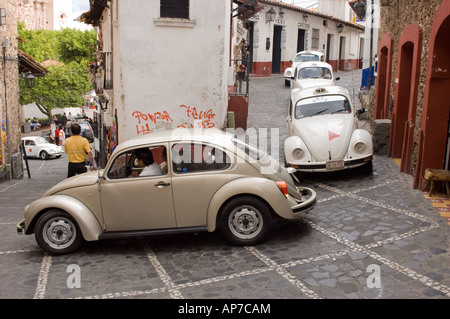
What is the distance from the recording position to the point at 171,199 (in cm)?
620

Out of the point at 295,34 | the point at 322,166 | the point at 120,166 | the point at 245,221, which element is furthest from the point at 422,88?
the point at 295,34

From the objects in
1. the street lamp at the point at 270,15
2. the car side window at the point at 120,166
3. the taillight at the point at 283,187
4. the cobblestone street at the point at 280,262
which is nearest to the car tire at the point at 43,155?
the street lamp at the point at 270,15

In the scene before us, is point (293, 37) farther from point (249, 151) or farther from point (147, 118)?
point (249, 151)

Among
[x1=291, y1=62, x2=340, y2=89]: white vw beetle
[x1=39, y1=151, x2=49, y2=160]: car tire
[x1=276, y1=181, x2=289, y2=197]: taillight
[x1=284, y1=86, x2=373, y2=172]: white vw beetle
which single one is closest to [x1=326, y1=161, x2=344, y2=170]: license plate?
[x1=284, y1=86, x2=373, y2=172]: white vw beetle

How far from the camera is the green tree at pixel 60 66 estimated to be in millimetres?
40438

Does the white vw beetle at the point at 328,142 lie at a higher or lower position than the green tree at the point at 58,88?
lower

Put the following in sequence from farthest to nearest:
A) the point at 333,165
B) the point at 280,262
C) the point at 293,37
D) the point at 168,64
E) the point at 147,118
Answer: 1. the point at 293,37
2. the point at 147,118
3. the point at 168,64
4. the point at 333,165
5. the point at 280,262

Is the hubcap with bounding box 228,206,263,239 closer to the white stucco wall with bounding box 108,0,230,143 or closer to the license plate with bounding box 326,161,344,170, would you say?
the license plate with bounding box 326,161,344,170

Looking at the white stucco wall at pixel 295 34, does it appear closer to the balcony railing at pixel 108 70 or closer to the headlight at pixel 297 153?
the balcony railing at pixel 108 70

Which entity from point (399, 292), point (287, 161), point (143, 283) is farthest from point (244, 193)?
point (287, 161)

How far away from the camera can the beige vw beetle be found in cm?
616

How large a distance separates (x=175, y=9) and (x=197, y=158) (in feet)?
21.2

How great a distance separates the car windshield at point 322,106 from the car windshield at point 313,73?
907 cm
